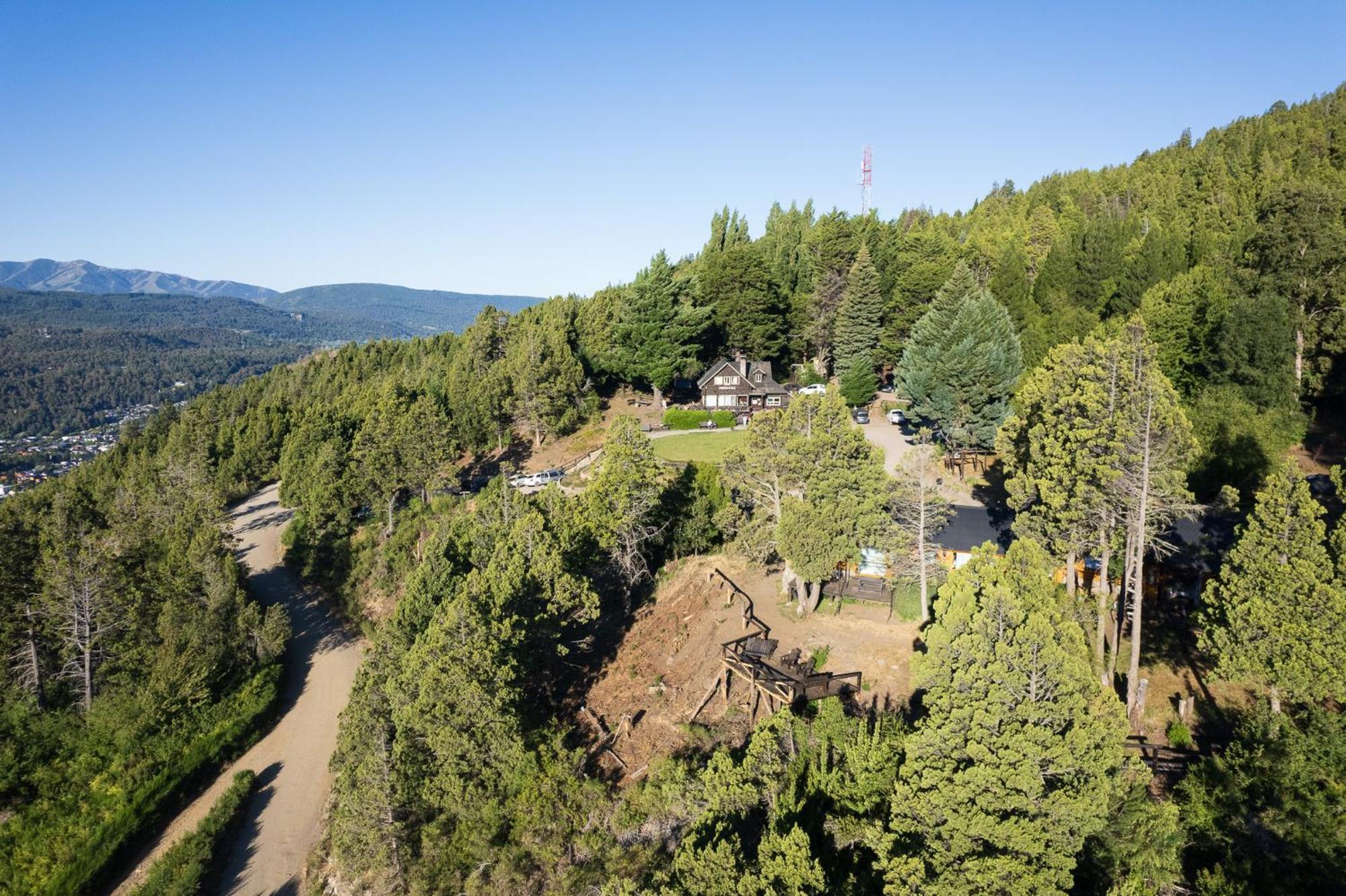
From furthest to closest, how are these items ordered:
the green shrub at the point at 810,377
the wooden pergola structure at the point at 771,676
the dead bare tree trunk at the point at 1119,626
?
the green shrub at the point at 810,377, the wooden pergola structure at the point at 771,676, the dead bare tree trunk at the point at 1119,626

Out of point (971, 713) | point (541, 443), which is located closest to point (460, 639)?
point (971, 713)

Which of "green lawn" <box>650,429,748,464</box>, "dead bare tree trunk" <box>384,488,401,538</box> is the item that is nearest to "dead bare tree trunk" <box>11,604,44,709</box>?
"dead bare tree trunk" <box>384,488,401,538</box>

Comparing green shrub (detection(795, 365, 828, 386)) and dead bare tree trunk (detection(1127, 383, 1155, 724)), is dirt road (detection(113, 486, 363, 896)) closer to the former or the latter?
dead bare tree trunk (detection(1127, 383, 1155, 724))

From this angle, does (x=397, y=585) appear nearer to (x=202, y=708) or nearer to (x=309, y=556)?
(x=309, y=556)

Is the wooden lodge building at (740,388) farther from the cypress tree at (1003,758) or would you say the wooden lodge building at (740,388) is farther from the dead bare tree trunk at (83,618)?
the cypress tree at (1003,758)

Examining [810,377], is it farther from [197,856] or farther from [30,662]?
[30,662]

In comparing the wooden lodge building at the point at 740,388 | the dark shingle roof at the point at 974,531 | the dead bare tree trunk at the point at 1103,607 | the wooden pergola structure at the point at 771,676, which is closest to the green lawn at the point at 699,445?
the wooden lodge building at the point at 740,388
